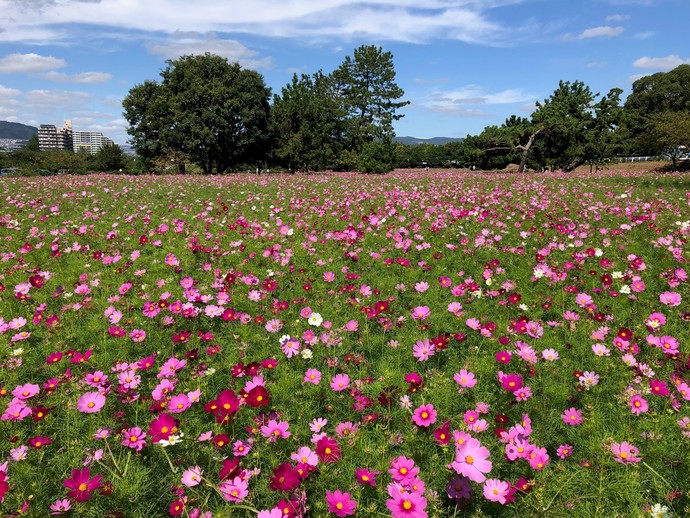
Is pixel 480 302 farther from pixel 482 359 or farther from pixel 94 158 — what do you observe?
pixel 94 158

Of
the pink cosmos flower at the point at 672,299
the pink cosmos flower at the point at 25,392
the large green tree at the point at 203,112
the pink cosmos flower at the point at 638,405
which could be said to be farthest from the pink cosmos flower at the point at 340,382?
the large green tree at the point at 203,112

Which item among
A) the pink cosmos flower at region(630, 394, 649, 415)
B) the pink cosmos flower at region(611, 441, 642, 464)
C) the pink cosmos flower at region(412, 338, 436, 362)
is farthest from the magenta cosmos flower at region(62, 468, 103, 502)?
the pink cosmos flower at region(630, 394, 649, 415)

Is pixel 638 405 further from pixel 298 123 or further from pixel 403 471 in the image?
pixel 298 123

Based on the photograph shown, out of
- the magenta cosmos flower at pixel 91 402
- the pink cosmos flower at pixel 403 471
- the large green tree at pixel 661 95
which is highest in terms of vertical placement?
the large green tree at pixel 661 95

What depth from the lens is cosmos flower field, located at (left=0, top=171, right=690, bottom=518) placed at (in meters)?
1.92

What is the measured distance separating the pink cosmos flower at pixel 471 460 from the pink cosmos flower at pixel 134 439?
5.23 ft

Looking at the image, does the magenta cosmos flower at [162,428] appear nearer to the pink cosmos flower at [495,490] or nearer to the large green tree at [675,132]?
the pink cosmos flower at [495,490]

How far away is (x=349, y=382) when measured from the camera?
2.75 m

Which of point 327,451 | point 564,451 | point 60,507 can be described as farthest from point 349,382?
point 60,507

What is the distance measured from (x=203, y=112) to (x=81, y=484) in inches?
1497

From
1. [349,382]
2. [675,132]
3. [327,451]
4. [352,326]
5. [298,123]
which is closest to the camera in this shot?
[327,451]

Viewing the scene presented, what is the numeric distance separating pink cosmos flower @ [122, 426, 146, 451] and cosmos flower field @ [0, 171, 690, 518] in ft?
0.04

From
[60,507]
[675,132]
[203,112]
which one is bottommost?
[60,507]

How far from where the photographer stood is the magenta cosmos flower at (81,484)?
1.68 metres
